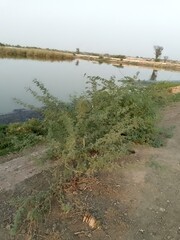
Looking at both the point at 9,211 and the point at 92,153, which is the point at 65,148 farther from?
the point at 9,211

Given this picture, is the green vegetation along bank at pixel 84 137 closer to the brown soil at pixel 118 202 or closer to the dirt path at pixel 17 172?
the brown soil at pixel 118 202

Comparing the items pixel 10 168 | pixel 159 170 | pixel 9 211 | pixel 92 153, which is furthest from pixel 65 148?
pixel 10 168

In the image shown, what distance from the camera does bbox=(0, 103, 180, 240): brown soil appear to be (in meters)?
4.86

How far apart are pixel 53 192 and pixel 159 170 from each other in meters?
1.97

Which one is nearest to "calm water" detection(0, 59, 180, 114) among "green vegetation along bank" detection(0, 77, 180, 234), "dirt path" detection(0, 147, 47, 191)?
"dirt path" detection(0, 147, 47, 191)

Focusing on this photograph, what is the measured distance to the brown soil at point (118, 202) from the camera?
486 cm

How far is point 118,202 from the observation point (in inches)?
214

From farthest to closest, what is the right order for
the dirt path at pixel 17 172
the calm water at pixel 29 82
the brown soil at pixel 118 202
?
the calm water at pixel 29 82 < the dirt path at pixel 17 172 < the brown soil at pixel 118 202

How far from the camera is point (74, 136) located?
562 centimetres

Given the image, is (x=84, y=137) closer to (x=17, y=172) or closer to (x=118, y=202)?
(x=118, y=202)

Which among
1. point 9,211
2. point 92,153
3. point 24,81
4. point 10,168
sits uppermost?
point 92,153

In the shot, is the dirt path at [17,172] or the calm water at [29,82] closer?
the dirt path at [17,172]

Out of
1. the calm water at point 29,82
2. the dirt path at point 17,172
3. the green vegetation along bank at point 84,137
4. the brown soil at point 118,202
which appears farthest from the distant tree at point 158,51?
the brown soil at point 118,202

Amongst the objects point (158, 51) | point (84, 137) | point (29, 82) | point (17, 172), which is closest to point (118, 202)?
point (84, 137)
